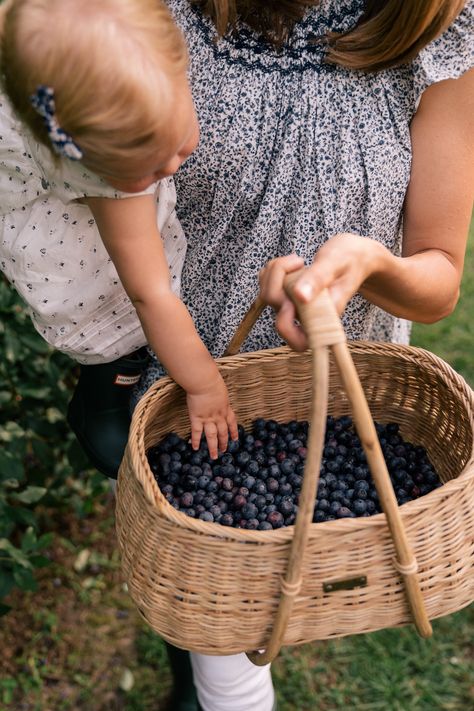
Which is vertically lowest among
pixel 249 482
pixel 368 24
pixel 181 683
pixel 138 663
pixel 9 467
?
pixel 138 663

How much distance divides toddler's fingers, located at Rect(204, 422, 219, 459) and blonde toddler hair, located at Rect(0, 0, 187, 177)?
451 mm

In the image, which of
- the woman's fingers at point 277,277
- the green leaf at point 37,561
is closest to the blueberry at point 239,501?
the woman's fingers at point 277,277

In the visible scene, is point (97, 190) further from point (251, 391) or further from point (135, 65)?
point (251, 391)

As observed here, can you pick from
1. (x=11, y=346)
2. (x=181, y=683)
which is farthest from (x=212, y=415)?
(x=181, y=683)

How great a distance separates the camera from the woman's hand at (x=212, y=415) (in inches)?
48.8

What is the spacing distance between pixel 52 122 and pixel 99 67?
0.09m

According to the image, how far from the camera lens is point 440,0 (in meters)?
1.13

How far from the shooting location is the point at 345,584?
3.33ft

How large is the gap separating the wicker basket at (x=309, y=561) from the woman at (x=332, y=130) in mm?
301

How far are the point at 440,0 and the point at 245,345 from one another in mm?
633

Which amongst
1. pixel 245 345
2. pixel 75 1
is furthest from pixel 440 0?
pixel 245 345

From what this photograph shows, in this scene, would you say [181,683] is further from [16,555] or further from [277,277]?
[277,277]

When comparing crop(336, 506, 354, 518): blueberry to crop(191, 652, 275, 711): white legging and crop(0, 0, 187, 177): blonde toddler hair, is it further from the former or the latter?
crop(0, 0, 187, 177): blonde toddler hair

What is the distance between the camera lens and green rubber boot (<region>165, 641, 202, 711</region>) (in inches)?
72.7
